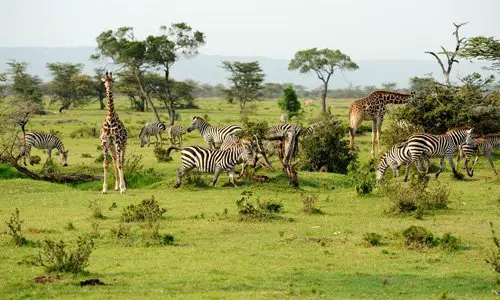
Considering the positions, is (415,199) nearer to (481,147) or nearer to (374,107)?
(481,147)

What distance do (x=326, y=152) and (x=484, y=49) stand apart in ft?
29.3

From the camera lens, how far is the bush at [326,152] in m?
21.7

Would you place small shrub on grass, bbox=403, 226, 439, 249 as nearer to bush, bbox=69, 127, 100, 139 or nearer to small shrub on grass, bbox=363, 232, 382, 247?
small shrub on grass, bbox=363, 232, 382, 247

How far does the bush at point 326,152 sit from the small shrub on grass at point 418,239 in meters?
10.5

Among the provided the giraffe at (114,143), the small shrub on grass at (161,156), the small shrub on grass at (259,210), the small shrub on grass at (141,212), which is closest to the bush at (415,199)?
the small shrub on grass at (259,210)

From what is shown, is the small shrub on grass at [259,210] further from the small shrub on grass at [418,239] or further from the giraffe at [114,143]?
the giraffe at [114,143]

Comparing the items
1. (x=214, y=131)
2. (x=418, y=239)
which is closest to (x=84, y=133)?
(x=214, y=131)

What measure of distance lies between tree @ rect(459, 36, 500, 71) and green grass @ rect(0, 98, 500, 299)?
903 cm

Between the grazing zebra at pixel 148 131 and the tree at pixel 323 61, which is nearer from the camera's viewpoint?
the grazing zebra at pixel 148 131

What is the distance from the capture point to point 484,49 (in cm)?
2666

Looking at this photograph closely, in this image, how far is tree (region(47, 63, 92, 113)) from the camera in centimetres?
5741

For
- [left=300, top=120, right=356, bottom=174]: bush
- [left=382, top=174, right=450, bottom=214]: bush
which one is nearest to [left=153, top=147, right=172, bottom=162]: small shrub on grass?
[left=300, top=120, right=356, bottom=174]: bush

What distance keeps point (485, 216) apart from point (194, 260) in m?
6.45

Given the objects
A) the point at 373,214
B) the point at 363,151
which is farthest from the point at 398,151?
the point at 363,151
